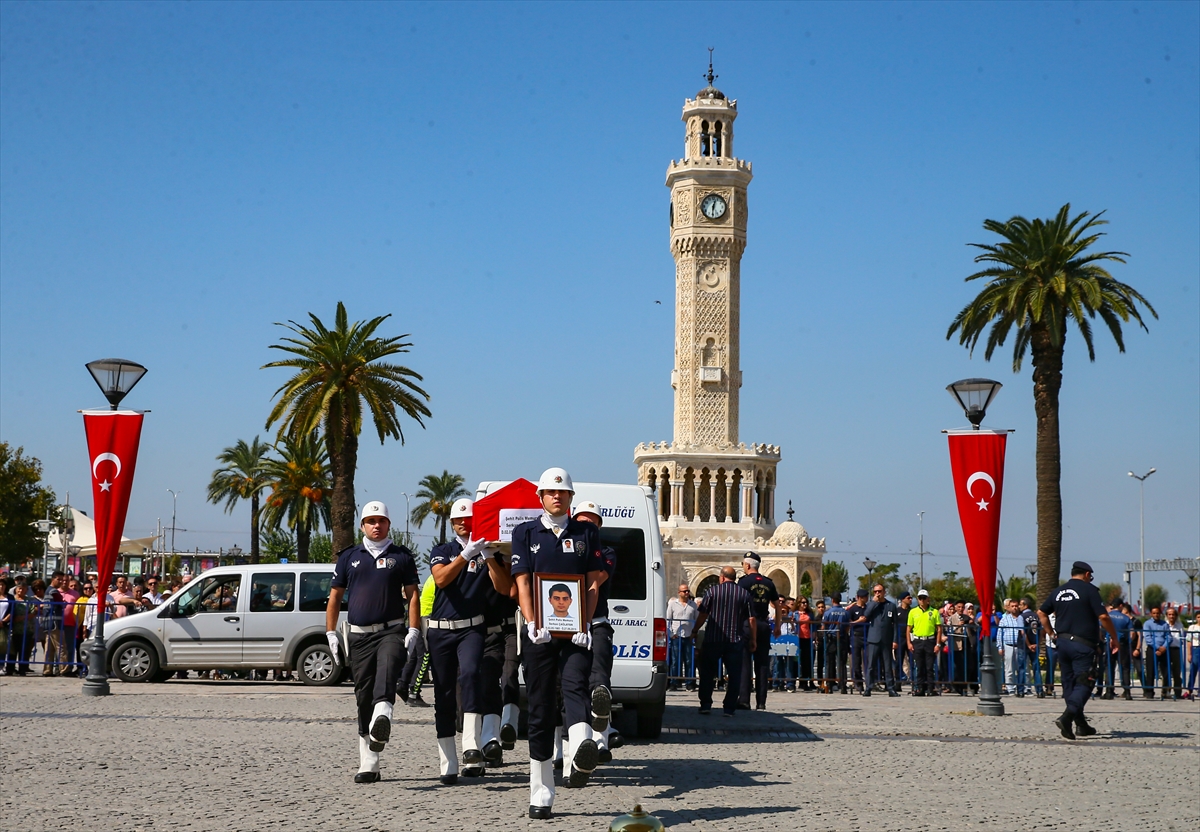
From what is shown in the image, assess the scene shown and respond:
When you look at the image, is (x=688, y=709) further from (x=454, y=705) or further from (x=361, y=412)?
(x=361, y=412)

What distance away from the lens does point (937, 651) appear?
21.1m

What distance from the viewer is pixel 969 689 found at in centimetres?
2177

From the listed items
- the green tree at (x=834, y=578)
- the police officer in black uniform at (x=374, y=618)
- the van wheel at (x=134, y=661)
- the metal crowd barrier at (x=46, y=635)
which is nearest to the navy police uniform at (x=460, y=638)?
the police officer in black uniform at (x=374, y=618)

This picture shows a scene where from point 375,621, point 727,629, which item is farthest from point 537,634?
point 727,629

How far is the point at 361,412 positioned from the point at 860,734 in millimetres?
27265

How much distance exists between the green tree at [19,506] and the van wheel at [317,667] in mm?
36587

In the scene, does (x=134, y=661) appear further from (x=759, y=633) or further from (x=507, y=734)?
(x=507, y=734)


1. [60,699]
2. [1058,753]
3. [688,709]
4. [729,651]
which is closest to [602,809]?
[1058,753]

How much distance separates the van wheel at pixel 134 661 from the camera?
20.8 meters

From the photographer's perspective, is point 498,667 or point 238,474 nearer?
point 498,667

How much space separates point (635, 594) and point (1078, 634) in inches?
179

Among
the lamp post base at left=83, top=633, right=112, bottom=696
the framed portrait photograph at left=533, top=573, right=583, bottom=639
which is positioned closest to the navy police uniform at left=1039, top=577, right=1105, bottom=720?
the framed portrait photograph at left=533, top=573, right=583, bottom=639

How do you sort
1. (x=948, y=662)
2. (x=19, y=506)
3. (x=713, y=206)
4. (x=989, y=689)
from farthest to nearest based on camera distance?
(x=713, y=206) < (x=19, y=506) < (x=948, y=662) < (x=989, y=689)

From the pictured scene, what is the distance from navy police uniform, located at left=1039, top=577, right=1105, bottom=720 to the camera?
14023 millimetres
